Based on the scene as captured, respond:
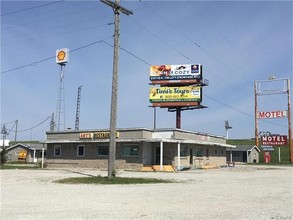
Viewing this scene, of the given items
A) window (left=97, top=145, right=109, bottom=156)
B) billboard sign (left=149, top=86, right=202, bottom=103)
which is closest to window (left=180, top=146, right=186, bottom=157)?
window (left=97, top=145, right=109, bottom=156)

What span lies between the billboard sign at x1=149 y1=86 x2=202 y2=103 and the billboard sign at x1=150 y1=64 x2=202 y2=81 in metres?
1.63

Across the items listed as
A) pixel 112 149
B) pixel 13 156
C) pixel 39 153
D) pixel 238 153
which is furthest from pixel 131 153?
pixel 238 153

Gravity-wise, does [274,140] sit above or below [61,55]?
below

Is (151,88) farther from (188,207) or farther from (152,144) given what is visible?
(188,207)

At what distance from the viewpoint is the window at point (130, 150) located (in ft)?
116

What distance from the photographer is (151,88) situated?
5481 centimetres

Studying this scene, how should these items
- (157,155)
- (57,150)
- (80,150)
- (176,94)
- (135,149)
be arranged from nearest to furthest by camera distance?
1. (135,149)
2. (157,155)
3. (80,150)
4. (57,150)
5. (176,94)

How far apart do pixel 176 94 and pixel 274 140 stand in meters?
26.2

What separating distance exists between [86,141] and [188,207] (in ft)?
89.7

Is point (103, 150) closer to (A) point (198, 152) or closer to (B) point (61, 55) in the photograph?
(A) point (198, 152)

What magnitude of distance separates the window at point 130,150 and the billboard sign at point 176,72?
20.3 metres

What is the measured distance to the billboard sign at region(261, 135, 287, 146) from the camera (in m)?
69.2

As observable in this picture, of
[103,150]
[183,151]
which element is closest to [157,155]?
[183,151]

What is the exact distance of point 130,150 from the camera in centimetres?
3566
